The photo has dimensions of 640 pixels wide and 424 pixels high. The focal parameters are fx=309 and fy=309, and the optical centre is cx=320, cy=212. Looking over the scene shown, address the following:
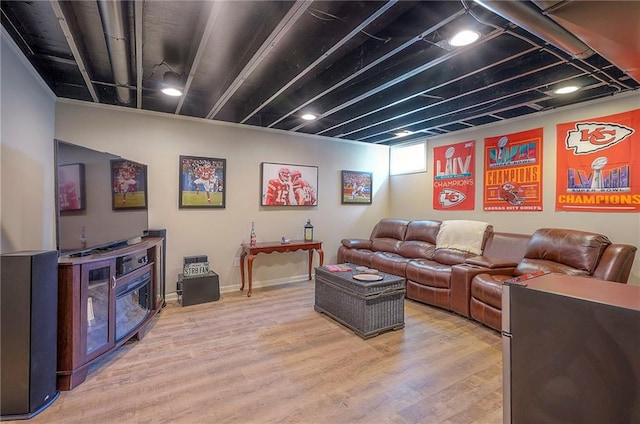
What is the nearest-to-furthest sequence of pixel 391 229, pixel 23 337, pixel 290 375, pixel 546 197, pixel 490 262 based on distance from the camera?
pixel 23 337, pixel 290 375, pixel 490 262, pixel 546 197, pixel 391 229

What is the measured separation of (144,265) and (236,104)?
221cm

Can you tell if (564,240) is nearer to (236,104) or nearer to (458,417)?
(458,417)

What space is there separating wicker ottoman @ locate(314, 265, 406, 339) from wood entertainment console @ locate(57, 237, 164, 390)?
188 centimetres

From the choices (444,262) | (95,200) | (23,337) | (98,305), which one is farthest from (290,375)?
(444,262)

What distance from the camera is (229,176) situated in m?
4.46

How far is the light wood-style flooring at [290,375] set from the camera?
185cm

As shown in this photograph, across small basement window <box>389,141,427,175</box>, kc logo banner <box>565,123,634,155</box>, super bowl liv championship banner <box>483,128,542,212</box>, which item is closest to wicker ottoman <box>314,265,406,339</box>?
super bowl liv championship banner <box>483,128,542,212</box>

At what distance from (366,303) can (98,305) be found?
2.18 metres

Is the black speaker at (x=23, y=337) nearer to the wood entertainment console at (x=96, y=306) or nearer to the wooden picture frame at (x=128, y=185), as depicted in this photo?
the wood entertainment console at (x=96, y=306)

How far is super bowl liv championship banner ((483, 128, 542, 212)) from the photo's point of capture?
3.88m

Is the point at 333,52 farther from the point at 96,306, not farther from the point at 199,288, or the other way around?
the point at 199,288

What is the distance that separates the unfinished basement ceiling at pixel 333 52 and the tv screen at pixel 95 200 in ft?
2.64

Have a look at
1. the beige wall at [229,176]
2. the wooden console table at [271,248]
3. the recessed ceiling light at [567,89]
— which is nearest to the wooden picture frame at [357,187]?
the beige wall at [229,176]

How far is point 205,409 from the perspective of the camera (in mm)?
1888
